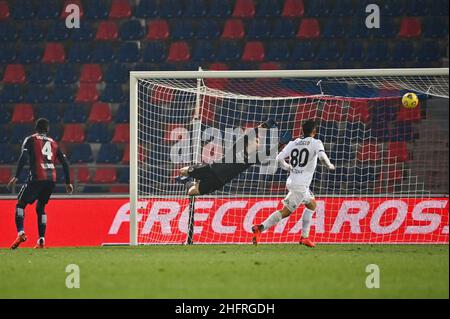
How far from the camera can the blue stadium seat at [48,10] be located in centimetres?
1947

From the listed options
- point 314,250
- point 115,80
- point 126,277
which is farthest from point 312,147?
point 115,80

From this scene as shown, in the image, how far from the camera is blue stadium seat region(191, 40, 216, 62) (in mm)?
18688

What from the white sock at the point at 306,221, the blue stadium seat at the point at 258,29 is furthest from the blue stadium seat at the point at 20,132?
the white sock at the point at 306,221

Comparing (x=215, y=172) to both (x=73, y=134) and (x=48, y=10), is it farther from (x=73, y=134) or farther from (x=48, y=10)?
(x=48, y=10)

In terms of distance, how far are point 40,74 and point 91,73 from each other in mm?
939

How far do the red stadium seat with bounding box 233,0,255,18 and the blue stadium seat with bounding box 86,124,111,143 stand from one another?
10.3 ft

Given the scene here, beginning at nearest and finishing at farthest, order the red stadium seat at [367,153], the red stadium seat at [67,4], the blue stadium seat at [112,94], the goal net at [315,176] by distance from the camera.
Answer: the goal net at [315,176]
the red stadium seat at [367,153]
the blue stadium seat at [112,94]
the red stadium seat at [67,4]

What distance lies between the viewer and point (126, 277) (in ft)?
29.6

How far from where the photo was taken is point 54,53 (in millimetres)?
19234

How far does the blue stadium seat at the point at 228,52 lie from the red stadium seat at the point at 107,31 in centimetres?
194

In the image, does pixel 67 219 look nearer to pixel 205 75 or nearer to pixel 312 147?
pixel 205 75

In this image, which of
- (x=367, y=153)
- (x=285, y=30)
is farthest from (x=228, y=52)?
(x=367, y=153)

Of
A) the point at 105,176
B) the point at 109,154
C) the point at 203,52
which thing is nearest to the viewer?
the point at 105,176

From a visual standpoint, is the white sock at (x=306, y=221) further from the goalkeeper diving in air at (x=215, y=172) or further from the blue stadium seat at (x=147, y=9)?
the blue stadium seat at (x=147, y=9)
